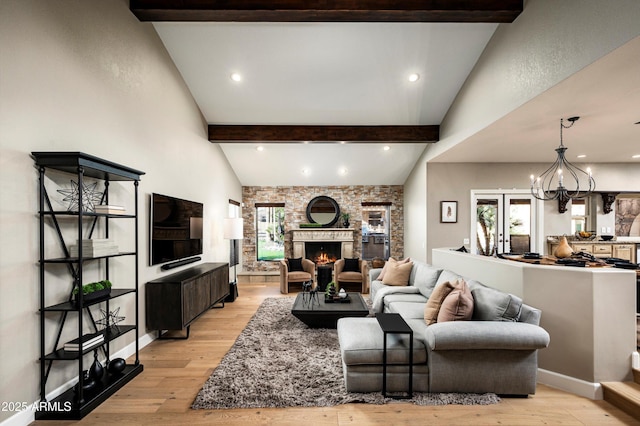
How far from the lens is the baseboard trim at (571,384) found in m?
2.51

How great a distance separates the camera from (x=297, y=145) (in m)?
6.38

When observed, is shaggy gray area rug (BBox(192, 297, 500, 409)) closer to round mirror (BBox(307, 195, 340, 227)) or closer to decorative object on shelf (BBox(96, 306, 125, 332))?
decorative object on shelf (BBox(96, 306, 125, 332))

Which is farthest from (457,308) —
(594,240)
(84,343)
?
(594,240)

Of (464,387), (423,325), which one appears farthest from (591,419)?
(423,325)

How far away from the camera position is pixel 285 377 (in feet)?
9.25

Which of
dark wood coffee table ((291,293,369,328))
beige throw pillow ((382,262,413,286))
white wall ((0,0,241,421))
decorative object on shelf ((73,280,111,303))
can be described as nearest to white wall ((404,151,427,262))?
beige throw pillow ((382,262,413,286))

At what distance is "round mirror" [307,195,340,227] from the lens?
26.0 ft

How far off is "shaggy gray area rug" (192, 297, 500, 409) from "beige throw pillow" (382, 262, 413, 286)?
1.32m

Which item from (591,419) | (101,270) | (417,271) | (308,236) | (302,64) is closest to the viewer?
(591,419)

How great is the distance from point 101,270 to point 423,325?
3187mm

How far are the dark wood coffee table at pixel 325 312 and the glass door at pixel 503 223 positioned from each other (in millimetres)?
3324

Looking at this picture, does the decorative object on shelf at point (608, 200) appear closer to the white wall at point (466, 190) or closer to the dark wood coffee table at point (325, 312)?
the white wall at point (466, 190)

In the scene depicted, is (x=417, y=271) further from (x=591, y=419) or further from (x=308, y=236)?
(x=308, y=236)

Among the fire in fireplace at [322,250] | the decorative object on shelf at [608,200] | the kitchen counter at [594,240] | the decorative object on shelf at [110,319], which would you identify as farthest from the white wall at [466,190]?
the decorative object on shelf at [110,319]
